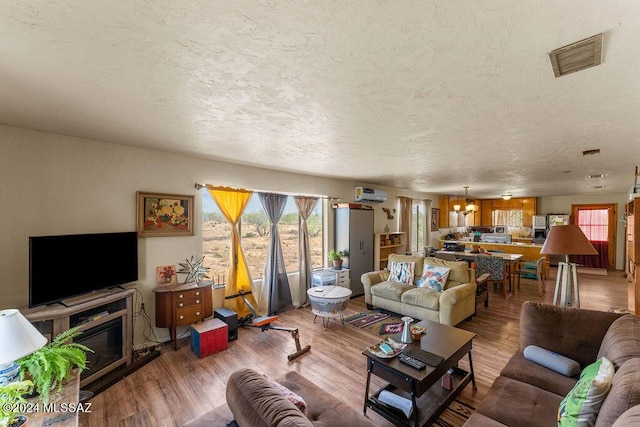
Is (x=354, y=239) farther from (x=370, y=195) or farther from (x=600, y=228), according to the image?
(x=600, y=228)

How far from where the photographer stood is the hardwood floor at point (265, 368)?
2295mm

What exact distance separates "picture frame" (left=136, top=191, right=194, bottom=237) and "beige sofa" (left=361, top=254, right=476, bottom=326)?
10.1 feet

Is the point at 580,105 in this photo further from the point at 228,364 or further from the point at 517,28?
the point at 228,364

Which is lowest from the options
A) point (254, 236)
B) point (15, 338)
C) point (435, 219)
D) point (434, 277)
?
point (434, 277)

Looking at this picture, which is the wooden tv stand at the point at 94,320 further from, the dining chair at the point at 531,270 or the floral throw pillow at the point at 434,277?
the dining chair at the point at 531,270

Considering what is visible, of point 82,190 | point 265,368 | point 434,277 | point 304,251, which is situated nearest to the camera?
point 82,190

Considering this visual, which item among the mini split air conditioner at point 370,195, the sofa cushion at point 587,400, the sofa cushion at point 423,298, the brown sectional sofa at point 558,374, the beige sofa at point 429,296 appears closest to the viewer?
the brown sectional sofa at point 558,374

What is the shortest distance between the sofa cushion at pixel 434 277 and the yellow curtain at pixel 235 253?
283 cm

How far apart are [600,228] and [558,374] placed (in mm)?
9617

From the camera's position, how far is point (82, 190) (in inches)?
112

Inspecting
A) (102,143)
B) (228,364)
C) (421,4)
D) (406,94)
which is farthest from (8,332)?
(406,94)

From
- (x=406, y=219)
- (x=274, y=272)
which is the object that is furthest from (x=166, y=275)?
(x=406, y=219)

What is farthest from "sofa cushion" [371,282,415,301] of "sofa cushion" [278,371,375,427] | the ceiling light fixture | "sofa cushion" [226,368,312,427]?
the ceiling light fixture

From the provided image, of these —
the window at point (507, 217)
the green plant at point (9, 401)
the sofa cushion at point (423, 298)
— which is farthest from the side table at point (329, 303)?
the window at point (507, 217)
